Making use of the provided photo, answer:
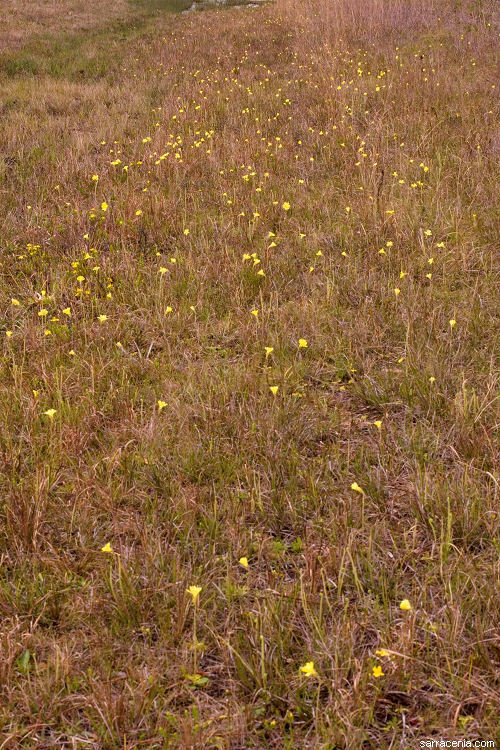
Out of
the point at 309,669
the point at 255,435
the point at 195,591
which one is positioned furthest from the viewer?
the point at 255,435

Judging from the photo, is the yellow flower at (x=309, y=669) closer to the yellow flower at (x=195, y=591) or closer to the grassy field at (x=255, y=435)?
the grassy field at (x=255, y=435)

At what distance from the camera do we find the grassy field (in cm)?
204

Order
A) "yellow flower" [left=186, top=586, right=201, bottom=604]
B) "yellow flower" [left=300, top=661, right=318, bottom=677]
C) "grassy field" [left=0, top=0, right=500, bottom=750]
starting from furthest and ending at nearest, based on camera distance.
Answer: "yellow flower" [left=186, top=586, right=201, bottom=604] < "grassy field" [left=0, top=0, right=500, bottom=750] < "yellow flower" [left=300, top=661, right=318, bottom=677]

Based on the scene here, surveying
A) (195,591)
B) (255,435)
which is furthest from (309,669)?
(255,435)

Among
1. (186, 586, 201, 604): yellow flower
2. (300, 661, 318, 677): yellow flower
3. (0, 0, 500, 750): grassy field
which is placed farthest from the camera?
(186, 586, 201, 604): yellow flower

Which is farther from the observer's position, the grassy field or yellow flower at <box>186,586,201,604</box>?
yellow flower at <box>186,586,201,604</box>

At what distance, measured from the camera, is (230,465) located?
116 inches

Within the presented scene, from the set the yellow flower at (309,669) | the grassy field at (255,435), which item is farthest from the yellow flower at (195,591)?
the yellow flower at (309,669)

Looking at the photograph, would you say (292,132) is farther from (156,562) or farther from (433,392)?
(156,562)

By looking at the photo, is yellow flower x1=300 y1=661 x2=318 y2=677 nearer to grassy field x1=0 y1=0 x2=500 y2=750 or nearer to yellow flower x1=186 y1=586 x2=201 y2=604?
grassy field x1=0 y1=0 x2=500 y2=750

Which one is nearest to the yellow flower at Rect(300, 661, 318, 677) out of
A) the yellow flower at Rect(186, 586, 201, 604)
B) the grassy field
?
the grassy field

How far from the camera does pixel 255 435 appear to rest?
3.10m

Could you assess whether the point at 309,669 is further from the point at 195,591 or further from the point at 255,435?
the point at 255,435

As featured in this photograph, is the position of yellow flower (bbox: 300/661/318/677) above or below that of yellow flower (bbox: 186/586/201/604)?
below
